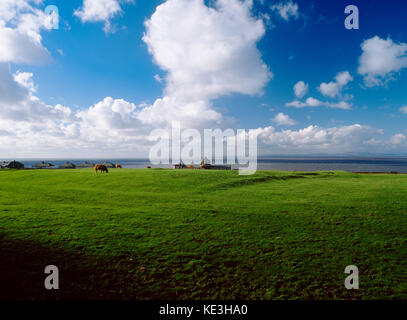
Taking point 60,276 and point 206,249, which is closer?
point 60,276

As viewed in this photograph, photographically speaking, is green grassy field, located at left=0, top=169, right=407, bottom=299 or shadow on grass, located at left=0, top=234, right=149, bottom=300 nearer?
shadow on grass, located at left=0, top=234, right=149, bottom=300

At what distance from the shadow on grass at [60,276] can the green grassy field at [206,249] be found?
0.03 meters

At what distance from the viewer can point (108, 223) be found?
1173cm

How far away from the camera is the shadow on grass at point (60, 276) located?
6.02 metres

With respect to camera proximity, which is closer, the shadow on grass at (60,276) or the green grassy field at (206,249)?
the shadow on grass at (60,276)

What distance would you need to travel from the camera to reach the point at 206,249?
8.77 m

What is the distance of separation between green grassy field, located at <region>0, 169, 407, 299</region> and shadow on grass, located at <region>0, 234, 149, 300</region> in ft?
0.10

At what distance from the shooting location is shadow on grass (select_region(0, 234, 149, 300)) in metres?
6.02

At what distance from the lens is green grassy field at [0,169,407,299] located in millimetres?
6285

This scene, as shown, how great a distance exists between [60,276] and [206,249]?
4.99 m

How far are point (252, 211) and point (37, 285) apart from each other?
37.5 ft

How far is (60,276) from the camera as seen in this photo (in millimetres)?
6812

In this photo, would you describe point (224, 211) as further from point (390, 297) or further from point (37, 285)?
point (37, 285)

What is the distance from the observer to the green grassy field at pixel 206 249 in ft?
20.6
